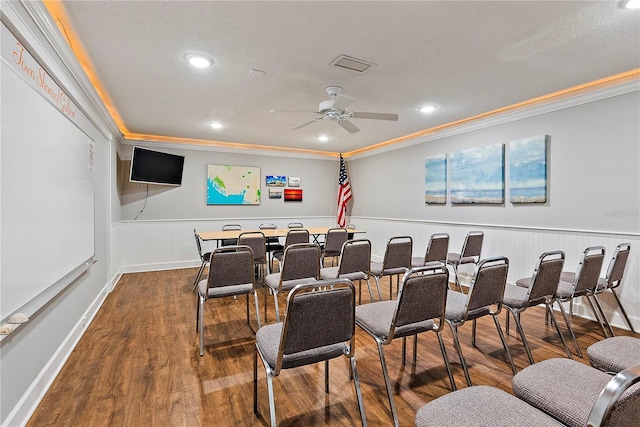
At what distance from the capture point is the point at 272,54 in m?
2.66

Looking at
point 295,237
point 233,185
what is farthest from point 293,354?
point 233,185

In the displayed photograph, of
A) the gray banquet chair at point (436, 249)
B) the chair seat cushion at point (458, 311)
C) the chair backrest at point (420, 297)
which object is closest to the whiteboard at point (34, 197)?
the chair backrest at point (420, 297)

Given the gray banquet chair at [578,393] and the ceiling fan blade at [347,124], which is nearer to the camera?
the gray banquet chair at [578,393]

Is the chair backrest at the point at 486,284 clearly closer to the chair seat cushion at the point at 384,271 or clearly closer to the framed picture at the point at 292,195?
the chair seat cushion at the point at 384,271

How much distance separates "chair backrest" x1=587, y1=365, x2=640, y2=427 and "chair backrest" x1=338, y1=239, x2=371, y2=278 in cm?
238

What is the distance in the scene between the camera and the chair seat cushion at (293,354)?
62.5 inches

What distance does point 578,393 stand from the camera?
49.8 inches

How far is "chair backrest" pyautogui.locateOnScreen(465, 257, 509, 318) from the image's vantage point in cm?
205

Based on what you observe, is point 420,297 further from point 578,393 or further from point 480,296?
point 578,393

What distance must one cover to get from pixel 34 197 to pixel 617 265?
A: 15.0ft

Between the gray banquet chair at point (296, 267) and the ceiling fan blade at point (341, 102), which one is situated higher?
the ceiling fan blade at point (341, 102)

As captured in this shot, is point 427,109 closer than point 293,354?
No

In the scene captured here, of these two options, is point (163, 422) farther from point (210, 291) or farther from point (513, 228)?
point (513, 228)

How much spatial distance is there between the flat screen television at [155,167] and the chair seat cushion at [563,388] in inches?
232
